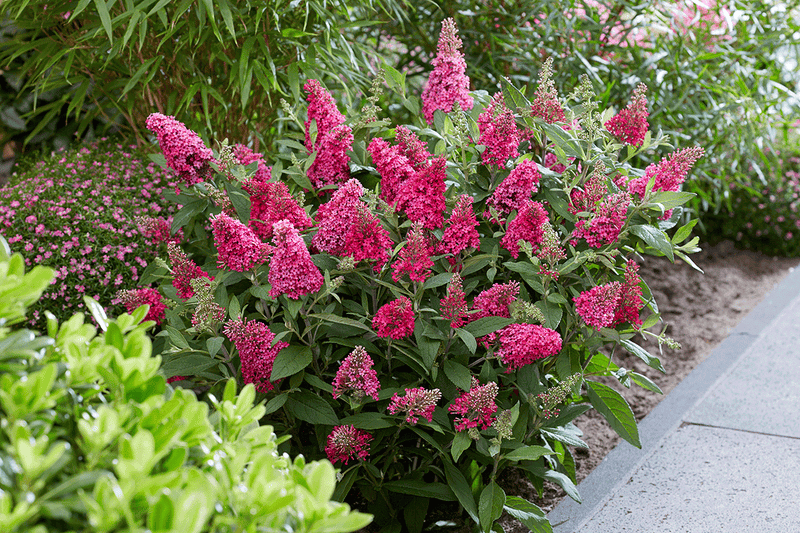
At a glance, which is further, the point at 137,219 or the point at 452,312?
the point at 137,219

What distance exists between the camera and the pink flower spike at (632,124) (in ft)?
6.50

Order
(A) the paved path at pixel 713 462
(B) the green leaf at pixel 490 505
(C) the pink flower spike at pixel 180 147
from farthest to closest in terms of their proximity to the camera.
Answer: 1. (A) the paved path at pixel 713 462
2. (C) the pink flower spike at pixel 180 147
3. (B) the green leaf at pixel 490 505

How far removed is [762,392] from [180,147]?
2.52 m

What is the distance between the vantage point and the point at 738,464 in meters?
2.25

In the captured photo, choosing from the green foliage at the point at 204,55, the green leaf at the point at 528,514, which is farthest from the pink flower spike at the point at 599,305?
the green foliage at the point at 204,55

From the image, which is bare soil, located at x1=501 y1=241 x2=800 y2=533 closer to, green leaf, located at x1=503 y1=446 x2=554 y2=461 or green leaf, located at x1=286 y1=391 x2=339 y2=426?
green leaf, located at x1=503 y1=446 x2=554 y2=461

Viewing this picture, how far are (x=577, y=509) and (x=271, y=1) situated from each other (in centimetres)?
215

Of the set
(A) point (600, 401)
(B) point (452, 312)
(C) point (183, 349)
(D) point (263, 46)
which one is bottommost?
(A) point (600, 401)

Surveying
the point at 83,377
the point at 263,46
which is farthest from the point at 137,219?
the point at 83,377

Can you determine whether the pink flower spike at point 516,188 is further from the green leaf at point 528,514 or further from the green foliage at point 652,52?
the green foliage at point 652,52

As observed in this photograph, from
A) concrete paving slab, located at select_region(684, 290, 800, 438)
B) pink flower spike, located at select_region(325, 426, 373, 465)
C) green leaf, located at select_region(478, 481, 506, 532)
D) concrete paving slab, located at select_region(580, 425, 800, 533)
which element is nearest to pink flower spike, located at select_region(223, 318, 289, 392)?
pink flower spike, located at select_region(325, 426, 373, 465)

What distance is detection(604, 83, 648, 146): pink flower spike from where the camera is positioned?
1.98 m

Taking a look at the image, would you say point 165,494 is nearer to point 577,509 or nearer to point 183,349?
point 183,349

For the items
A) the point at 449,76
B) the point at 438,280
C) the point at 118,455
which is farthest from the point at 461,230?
the point at 118,455
